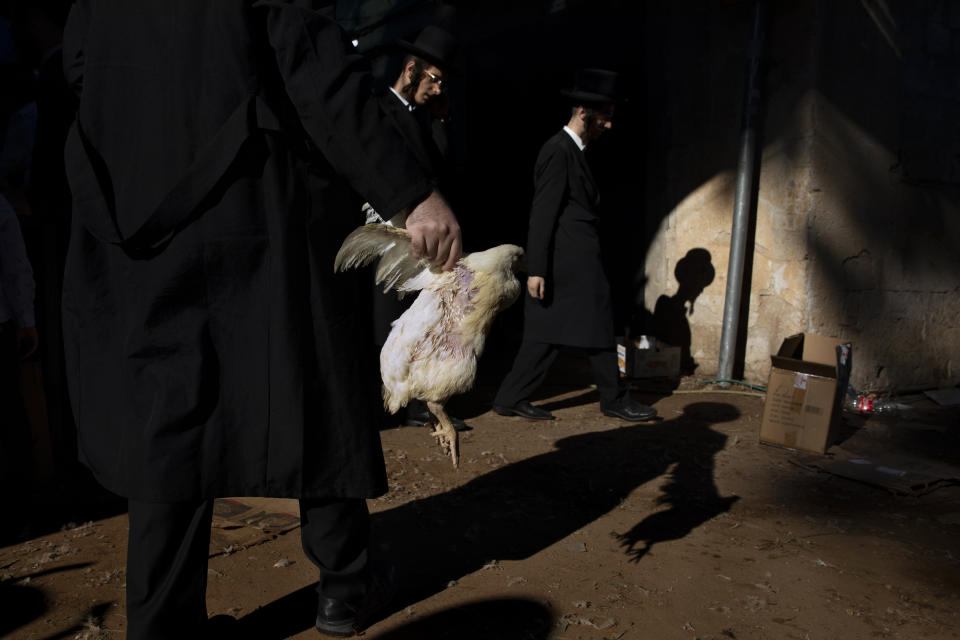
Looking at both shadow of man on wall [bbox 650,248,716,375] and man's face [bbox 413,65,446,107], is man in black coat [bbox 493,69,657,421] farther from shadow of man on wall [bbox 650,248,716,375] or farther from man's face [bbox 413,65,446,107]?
shadow of man on wall [bbox 650,248,716,375]

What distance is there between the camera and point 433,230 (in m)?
1.67

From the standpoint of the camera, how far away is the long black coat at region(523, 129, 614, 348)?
14.6 feet

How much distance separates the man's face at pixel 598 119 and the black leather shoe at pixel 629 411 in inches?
73.6

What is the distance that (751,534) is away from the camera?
2996mm

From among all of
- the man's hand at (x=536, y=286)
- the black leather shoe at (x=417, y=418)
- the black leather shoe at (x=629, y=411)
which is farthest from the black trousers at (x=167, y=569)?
the black leather shoe at (x=629, y=411)

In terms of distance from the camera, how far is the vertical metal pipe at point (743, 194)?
17.2 ft

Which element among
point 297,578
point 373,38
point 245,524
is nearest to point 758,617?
point 297,578

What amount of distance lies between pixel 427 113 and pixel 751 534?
2.87 metres

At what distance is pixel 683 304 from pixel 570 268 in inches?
78.7

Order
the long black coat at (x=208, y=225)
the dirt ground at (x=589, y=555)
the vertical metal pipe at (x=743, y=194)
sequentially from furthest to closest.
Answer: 1. the vertical metal pipe at (x=743, y=194)
2. the dirt ground at (x=589, y=555)
3. the long black coat at (x=208, y=225)

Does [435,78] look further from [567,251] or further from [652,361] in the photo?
[652,361]

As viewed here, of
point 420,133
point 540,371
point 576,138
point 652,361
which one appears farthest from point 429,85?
point 652,361

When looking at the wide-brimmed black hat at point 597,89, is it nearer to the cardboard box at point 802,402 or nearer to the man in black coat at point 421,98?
the man in black coat at point 421,98

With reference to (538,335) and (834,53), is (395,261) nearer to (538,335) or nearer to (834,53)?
(538,335)
